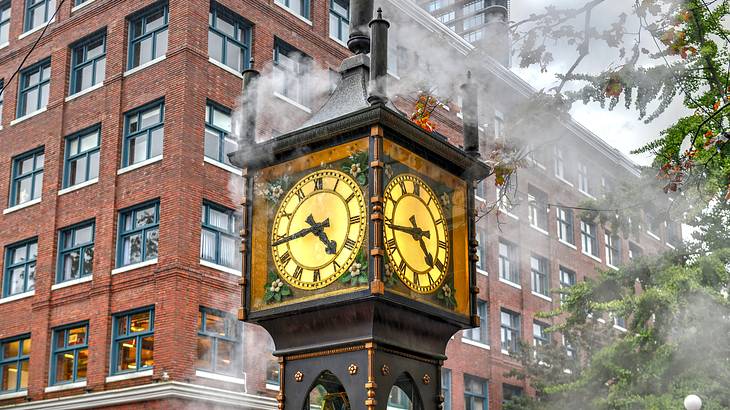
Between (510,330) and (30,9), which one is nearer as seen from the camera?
(30,9)

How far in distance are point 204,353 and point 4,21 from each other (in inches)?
500

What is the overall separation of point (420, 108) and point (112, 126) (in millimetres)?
19779

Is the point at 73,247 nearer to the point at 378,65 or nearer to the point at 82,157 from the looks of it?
the point at 82,157

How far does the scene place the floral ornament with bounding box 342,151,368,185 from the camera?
5711mm

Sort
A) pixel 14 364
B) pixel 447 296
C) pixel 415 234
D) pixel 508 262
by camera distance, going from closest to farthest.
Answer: pixel 415 234 → pixel 447 296 → pixel 14 364 → pixel 508 262

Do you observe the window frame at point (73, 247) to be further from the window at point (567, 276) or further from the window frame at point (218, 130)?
the window at point (567, 276)

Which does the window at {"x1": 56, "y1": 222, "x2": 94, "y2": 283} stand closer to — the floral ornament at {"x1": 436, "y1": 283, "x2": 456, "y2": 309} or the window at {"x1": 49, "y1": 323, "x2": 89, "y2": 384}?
the window at {"x1": 49, "y1": 323, "x2": 89, "y2": 384}

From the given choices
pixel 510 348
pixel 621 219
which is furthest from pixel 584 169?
pixel 621 219

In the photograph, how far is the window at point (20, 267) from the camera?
26.3 metres

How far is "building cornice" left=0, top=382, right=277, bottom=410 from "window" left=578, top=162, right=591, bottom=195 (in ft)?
65.7

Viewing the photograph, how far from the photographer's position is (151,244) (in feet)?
77.3

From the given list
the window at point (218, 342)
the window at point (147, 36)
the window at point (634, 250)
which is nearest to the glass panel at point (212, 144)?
the window at point (147, 36)

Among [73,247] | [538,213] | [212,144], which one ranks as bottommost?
[73,247]

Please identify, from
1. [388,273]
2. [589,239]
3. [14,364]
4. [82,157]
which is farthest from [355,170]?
[589,239]
